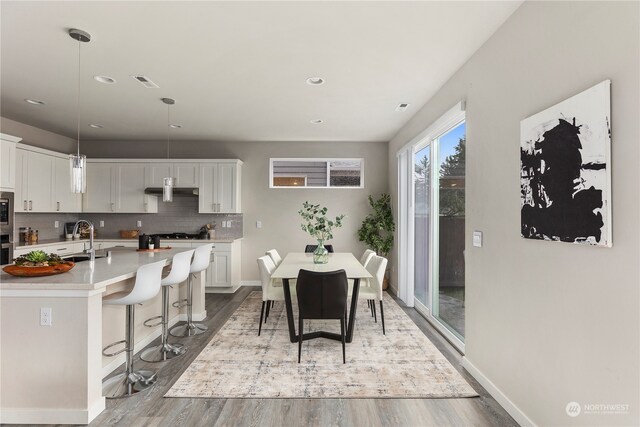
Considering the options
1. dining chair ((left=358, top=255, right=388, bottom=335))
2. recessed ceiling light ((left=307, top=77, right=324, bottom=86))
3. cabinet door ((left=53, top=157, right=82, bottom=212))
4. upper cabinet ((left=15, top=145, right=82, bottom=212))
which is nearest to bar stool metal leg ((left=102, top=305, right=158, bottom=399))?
dining chair ((left=358, top=255, right=388, bottom=335))

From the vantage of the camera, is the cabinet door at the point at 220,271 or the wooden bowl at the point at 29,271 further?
the cabinet door at the point at 220,271

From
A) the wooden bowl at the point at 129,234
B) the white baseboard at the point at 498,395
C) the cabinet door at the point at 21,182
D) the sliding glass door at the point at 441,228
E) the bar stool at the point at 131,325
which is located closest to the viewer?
the white baseboard at the point at 498,395

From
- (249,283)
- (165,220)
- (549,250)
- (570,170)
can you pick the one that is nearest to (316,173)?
(249,283)

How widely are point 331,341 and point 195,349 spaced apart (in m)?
1.40

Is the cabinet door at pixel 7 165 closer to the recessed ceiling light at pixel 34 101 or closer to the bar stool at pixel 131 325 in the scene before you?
the recessed ceiling light at pixel 34 101

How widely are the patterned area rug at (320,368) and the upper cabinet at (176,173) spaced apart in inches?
113

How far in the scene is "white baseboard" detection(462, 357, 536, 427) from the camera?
1989mm

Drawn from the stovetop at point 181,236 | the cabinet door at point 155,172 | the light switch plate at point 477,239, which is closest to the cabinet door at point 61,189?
the cabinet door at point 155,172

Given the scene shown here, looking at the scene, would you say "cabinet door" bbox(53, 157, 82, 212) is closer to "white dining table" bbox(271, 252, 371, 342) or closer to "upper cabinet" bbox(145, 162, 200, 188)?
"upper cabinet" bbox(145, 162, 200, 188)

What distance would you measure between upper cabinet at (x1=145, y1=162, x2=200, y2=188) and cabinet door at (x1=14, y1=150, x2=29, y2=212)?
1.57 m

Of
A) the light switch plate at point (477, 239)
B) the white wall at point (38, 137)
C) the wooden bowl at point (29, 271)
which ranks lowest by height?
the wooden bowl at point (29, 271)

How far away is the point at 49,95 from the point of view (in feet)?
12.0

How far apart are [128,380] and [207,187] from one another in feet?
11.7

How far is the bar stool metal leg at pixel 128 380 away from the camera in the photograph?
237cm
